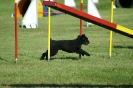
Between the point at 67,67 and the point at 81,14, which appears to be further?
the point at 67,67

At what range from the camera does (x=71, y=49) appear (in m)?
12.5

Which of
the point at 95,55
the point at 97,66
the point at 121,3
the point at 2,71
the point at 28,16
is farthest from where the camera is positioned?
the point at 28,16

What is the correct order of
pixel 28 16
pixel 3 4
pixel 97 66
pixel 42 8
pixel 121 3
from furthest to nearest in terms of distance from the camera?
pixel 3 4 < pixel 42 8 < pixel 28 16 < pixel 97 66 < pixel 121 3

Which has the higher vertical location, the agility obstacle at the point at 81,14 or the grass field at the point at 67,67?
the agility obstacle at the point at 81,14

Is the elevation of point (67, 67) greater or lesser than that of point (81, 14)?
lesser

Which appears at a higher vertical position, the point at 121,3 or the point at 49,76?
the point at 121,3

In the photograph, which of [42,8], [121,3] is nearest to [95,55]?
[121,3]

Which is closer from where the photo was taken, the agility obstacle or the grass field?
the agility obstacle

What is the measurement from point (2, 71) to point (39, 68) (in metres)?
0.90

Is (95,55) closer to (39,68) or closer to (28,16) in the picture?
(39,68)

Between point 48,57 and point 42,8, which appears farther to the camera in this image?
point 42,8

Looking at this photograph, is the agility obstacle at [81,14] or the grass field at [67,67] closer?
the agility obstacle at [81,14]

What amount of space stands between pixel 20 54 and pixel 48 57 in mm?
2011

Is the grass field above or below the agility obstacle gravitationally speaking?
below
